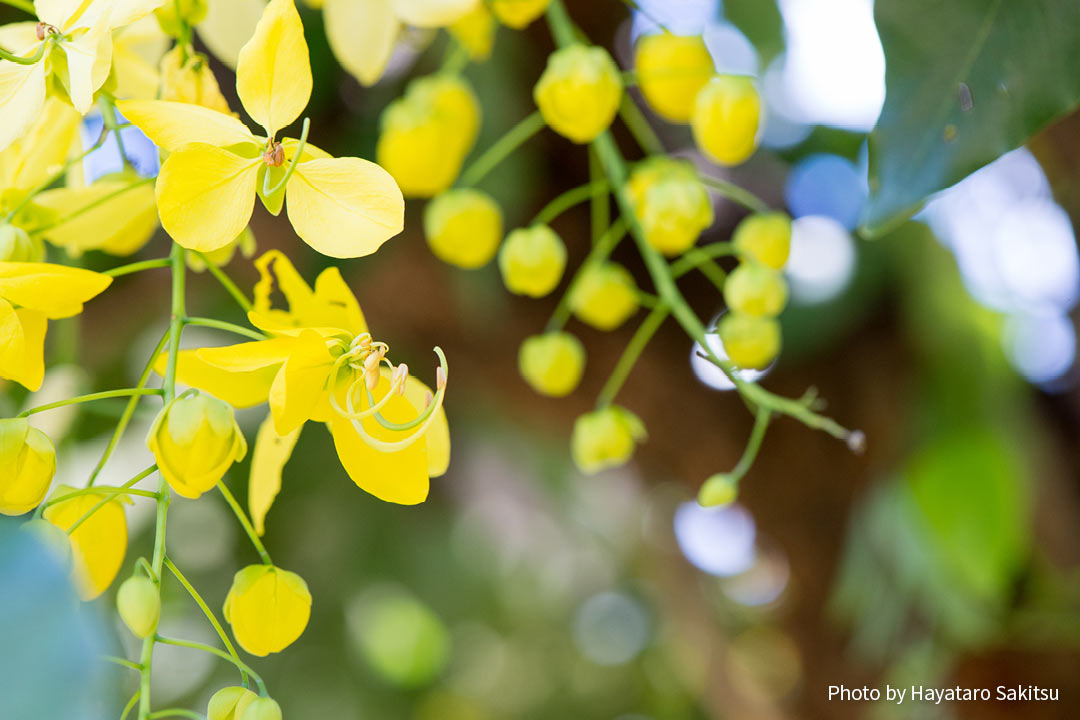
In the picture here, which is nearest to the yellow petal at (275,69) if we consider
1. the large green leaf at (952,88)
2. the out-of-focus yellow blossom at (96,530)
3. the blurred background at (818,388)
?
the out-of-focus yellow blossom at (96,530)

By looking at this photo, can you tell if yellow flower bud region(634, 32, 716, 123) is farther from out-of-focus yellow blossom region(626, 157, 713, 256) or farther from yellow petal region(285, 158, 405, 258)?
yellow petal region(285, 158, 405, 258)

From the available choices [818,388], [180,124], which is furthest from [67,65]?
[818,388]

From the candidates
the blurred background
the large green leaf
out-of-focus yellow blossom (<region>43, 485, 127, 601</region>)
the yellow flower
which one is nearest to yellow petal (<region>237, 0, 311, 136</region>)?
the yellow flower

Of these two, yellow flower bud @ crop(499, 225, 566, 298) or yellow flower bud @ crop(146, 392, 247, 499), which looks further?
yellow flower bud @ crop(499, 225, 566, 298)

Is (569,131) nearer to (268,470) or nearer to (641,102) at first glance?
(268,470)

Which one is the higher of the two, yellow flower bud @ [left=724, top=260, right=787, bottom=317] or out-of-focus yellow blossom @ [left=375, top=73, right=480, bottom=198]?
out-of-focus yellow blossom @ [left=375, top=73, right=480, bottom=198]

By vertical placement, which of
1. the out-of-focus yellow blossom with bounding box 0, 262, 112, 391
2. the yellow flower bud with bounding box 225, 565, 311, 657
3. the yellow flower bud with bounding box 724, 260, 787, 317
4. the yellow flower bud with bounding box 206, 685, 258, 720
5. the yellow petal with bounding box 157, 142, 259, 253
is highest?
the yellow petal with bounding box 157, 142, 259, 253

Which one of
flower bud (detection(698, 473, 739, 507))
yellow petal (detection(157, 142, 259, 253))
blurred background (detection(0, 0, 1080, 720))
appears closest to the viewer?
yellow petal (detection(157, 142, 259, 253))

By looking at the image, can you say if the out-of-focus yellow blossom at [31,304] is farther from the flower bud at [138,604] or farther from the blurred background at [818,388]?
the blurred background at [818,388]
